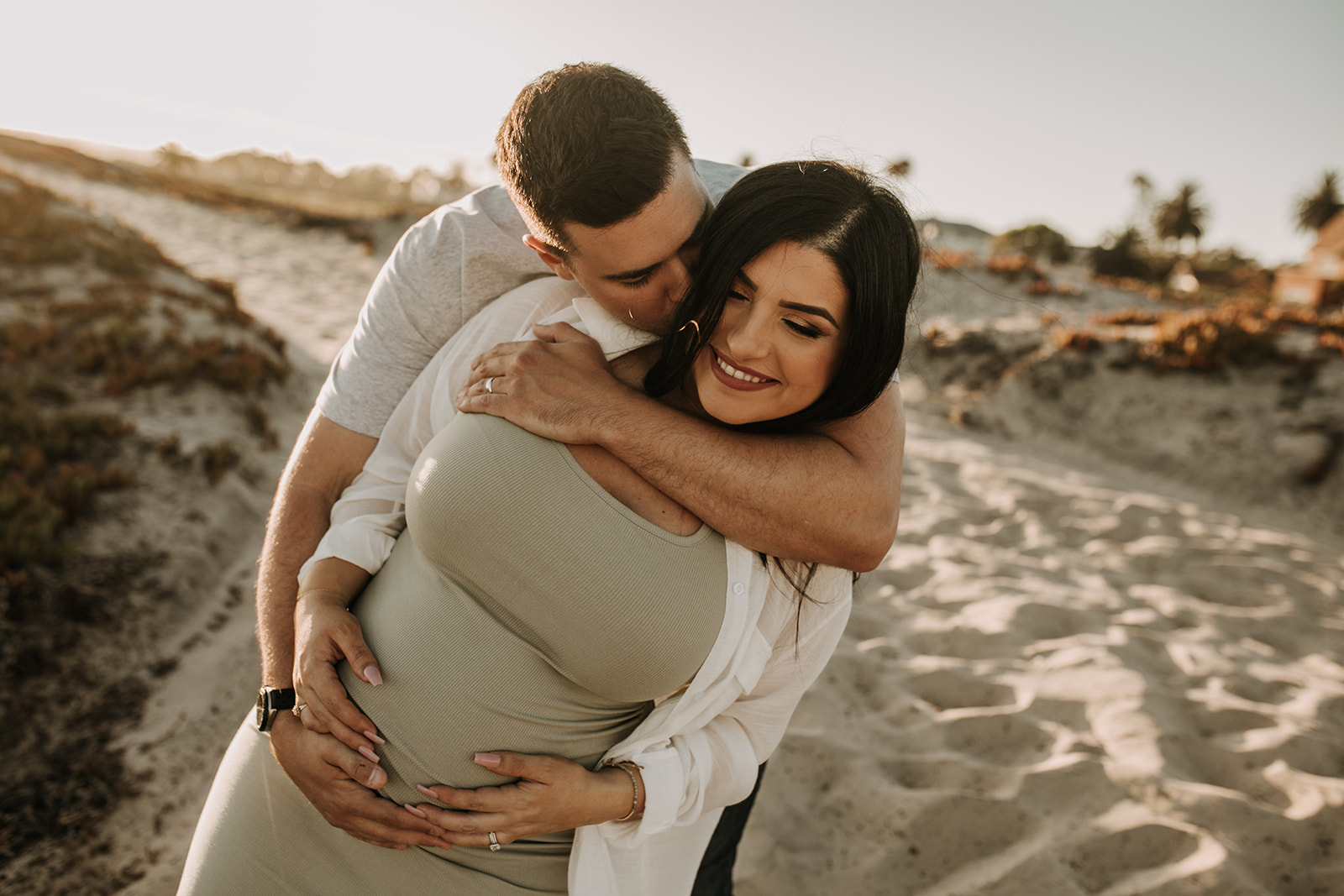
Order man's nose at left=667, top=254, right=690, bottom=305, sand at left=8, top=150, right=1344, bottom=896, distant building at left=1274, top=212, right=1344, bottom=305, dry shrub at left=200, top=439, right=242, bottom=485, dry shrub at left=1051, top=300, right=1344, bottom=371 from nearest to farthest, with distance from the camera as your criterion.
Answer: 1. man's nose at left=667, top=254, right=690, bottom=305
2. sand at left=8, top=150, right=1344, bottom=896
3. dry shrub at left=200, top=439, right=242, bottom=485
4. dry shrub at left=1051, top=300, right=1344, bottom=371
5. distant building at left=1274, top=212, right=1344, bottom=305

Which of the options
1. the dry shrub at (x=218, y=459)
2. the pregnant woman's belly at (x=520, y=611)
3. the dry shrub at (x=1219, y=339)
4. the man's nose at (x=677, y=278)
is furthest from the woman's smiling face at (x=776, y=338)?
the dry shrub at (x=1219, y=339)

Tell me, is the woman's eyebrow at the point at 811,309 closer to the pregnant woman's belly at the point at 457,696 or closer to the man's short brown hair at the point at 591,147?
the man's short brown hair at the point at 591,147

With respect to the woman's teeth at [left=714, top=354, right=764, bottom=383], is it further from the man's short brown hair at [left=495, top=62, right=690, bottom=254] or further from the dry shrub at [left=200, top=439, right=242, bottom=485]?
the dry shrub at [left=200, top=439, right=242, bottom=485]

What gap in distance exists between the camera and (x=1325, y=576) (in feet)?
15.9

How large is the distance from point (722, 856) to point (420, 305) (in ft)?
6.23

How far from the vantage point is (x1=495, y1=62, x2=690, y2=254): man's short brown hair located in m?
1.80

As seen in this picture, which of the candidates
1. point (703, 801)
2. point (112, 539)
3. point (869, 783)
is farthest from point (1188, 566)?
point (112, 539)

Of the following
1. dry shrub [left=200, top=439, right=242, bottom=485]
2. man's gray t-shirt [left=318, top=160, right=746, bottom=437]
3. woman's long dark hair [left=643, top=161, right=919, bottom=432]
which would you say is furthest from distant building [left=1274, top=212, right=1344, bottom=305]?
dry shrub [left=200, top=439, right=242, bottom=485]

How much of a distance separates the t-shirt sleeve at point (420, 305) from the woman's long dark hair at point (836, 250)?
A: 2.13ft

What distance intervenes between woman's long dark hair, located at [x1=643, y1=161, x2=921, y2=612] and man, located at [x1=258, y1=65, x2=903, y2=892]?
0.13 m

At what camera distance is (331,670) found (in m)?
1.65

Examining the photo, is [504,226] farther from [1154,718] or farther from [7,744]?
[1154,718]

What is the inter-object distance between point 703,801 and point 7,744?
3271 millimetres

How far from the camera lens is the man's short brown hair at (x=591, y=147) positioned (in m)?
1.80
